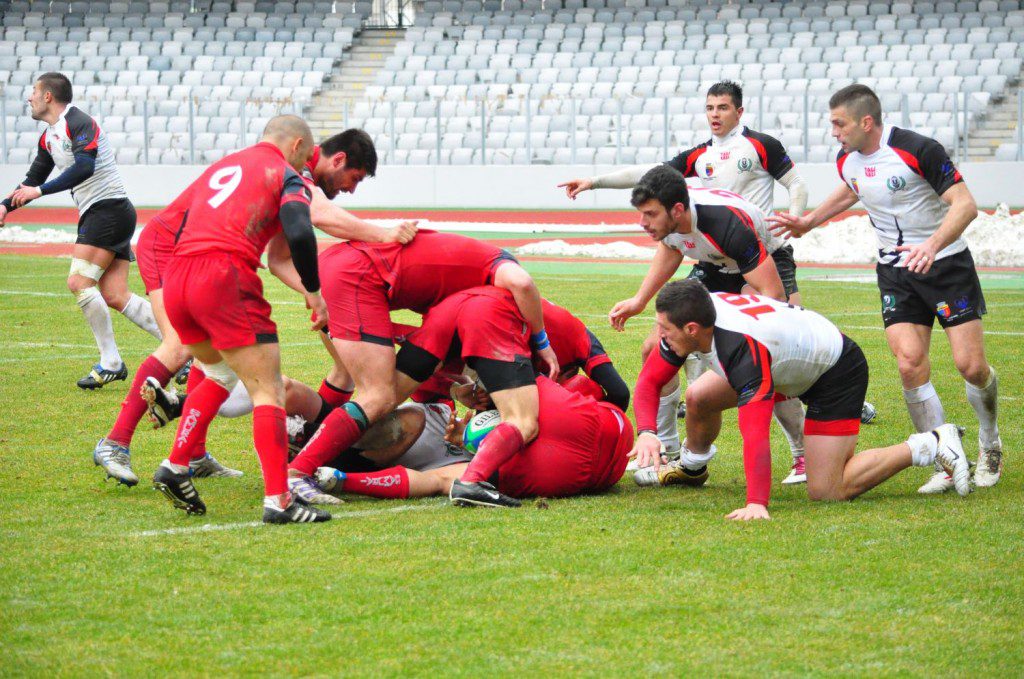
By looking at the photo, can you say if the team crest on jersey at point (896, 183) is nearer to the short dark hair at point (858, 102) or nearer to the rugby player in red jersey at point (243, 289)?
the short dark hair at point (858, 102)

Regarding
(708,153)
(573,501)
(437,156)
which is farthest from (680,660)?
(437,156)

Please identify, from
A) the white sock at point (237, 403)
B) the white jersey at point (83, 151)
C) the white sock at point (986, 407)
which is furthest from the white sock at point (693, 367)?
the white jersey at point (83, 151)

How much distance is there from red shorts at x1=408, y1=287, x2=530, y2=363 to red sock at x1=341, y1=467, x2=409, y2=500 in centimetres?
62

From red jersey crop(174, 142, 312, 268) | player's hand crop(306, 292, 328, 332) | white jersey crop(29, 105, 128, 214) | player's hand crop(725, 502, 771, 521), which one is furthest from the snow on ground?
player's hand crop(725, 502, 771, 521)

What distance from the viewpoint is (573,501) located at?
6.30m

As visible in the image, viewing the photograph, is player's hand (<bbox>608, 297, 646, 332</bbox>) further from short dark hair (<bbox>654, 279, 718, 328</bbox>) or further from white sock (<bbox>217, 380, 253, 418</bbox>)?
white sock (<bbox>217, 380, 253, 418</bbox>)

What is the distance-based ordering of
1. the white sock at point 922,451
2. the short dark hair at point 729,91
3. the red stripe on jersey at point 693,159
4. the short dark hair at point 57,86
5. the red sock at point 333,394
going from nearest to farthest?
the white sock at point 922,451, the red sock at point 333,394, the short dark hair at point 729,91, the red stripe on jersey at point 693,159, the short dark hair at point 57,86

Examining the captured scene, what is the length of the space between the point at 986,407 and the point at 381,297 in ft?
10.6

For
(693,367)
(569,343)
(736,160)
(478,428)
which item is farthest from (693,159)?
(478,428)

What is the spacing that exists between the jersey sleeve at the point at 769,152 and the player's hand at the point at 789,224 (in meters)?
1.49

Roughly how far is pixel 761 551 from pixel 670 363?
1.31 m

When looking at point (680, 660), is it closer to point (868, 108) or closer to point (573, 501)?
point (573, 501)

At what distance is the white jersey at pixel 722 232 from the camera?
23.2 feet

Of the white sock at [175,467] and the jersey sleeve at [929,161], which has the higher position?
the jersey sleeve at [929,161]
